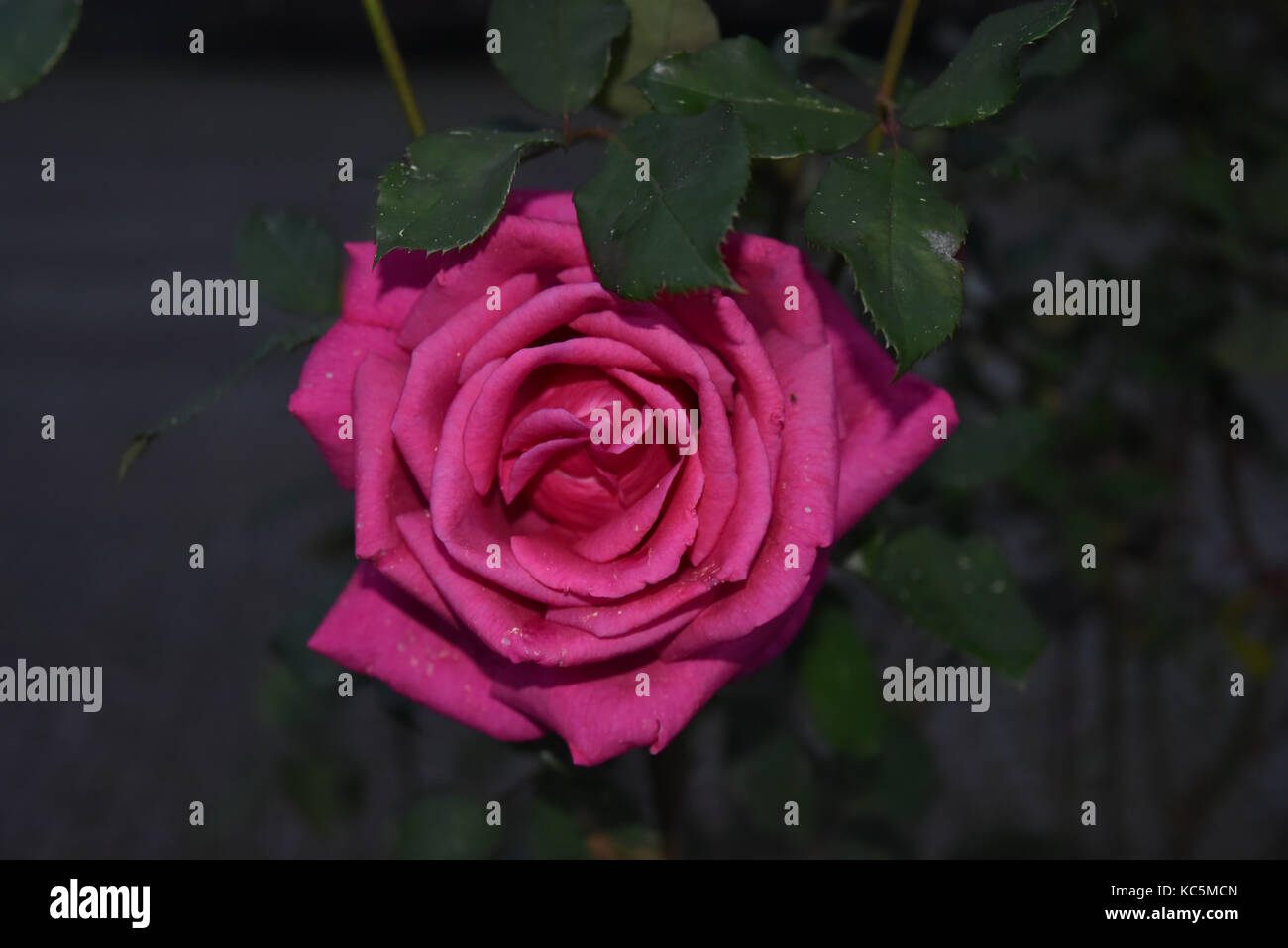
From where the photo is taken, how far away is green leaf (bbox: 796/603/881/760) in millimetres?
428

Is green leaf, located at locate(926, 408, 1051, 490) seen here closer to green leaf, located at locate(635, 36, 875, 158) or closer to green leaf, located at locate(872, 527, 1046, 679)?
green leaf, located at locate(872, 527, 1046, 679)

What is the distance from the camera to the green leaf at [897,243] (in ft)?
0.83

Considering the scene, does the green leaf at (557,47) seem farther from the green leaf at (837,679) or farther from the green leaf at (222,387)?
the green leaf at (837,679)

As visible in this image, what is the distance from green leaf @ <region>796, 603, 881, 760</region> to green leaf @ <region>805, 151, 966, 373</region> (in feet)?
0.62

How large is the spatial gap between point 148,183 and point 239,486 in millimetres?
1201

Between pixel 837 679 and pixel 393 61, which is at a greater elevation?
pixel 393 61

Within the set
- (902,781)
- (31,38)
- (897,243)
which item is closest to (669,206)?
(897,243)

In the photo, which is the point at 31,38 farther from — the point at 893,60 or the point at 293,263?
the point at 893,60

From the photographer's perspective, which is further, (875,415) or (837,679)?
(837,679)

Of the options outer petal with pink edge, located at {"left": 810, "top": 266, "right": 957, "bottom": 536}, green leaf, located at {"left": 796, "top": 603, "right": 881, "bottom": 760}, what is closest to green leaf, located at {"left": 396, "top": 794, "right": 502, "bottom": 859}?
green leaf, located at {"left": 796, "top": 603, "right": 881, "bottom": 760}

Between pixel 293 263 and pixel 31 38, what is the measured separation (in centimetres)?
11

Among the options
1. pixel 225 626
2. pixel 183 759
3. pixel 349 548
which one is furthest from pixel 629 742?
pixel 225 626

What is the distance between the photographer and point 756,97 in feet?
0.97

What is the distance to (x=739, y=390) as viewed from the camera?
0.92ft
